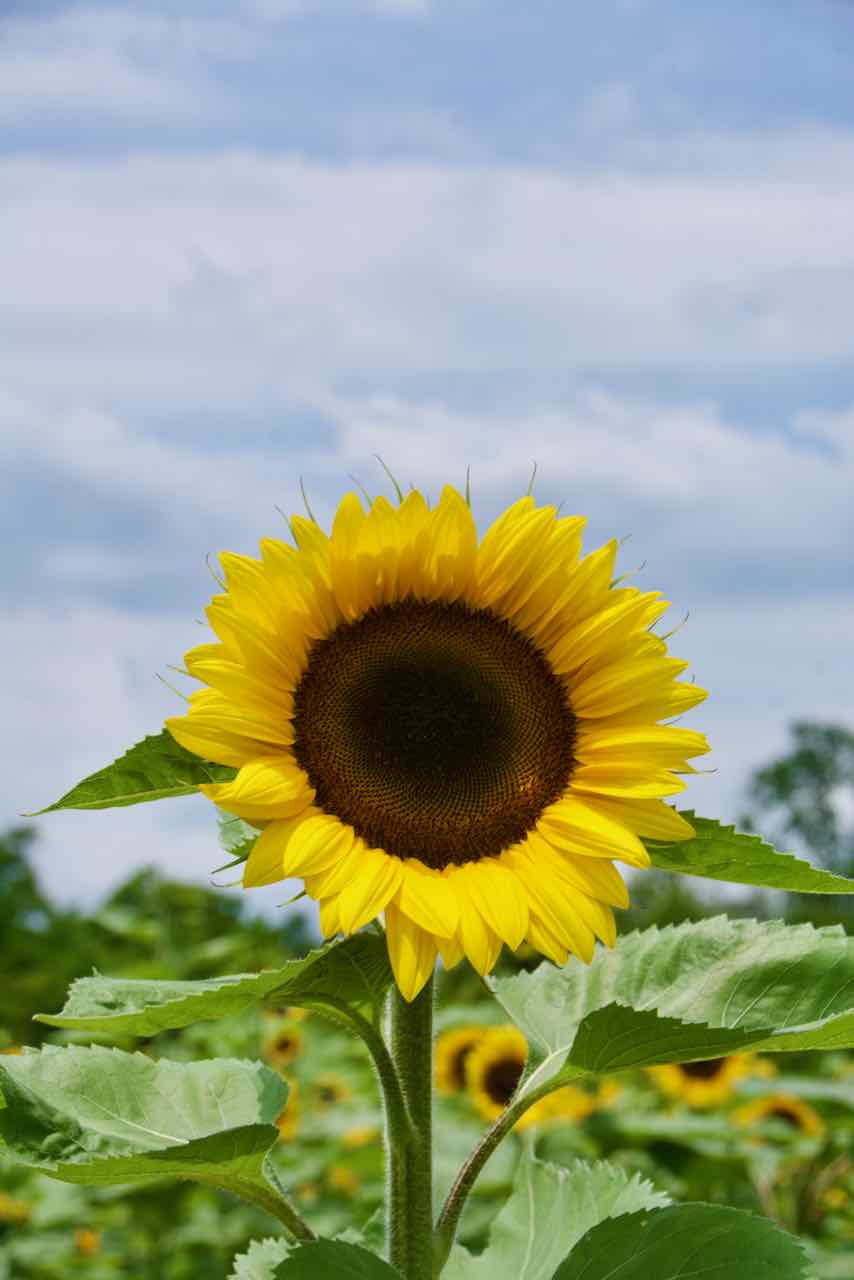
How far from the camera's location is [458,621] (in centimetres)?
229

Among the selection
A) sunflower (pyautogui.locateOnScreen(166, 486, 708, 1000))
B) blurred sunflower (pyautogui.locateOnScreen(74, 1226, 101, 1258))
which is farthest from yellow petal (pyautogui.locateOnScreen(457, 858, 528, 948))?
blurred sunflower (pyautogui.locateOnScreen(74, 1226, 101, 1258))

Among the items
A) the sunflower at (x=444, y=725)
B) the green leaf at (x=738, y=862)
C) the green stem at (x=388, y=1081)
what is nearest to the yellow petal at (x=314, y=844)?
the sunflower at (x=444, y=725)

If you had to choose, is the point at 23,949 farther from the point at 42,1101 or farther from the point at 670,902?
the point at 42,1101

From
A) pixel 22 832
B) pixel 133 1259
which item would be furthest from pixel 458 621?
pixel 22 832

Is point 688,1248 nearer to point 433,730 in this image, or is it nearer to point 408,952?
point 408,952

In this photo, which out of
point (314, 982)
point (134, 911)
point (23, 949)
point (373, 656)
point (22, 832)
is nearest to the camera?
point (314, 982)

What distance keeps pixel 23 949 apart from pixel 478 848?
28155 millimetres

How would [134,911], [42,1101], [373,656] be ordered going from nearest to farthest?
1. [42,1101]
2. [373,656]
3. [134,911]

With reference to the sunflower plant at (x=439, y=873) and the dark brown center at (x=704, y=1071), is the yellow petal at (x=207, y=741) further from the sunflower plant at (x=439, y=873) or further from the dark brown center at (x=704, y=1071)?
the dark brown center at (x=704, y=1071)

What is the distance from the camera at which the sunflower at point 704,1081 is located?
700cm

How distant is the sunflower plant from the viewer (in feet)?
6.26

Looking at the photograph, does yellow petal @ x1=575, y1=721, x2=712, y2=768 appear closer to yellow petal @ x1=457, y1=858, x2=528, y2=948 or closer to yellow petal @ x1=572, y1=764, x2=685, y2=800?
yellow petal @ x1=572, y1=764, x2=685, y2=800

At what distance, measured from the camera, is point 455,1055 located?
7.26m

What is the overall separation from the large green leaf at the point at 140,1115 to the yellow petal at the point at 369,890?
0.28 metres
